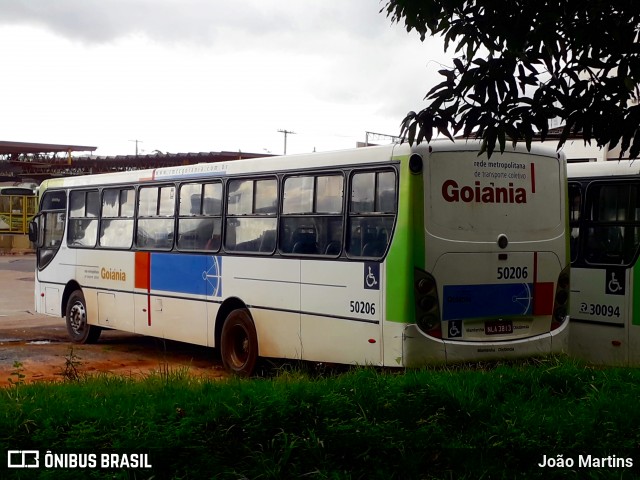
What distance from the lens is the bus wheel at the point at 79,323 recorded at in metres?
15.2

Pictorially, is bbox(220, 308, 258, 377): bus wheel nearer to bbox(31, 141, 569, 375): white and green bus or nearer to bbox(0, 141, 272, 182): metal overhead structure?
bbox(31, 141, 569, 375): white and green bus

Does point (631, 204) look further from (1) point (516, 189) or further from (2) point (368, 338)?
(2) point (368, 338)

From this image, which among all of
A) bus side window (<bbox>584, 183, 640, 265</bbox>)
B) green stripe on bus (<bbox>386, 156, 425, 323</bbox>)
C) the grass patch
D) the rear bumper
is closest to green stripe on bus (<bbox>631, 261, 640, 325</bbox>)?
bus side window (<bbox>584, 183, 640, 265</bbox>)

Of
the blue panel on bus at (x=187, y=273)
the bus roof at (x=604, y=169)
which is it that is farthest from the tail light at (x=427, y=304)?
the blue panel on bus at (x=187, y=273)

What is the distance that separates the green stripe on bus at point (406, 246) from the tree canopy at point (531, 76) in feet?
8.74

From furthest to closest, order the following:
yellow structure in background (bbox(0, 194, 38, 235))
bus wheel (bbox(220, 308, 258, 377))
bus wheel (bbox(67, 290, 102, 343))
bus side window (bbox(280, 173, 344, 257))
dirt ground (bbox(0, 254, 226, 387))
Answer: yellow structure in background (bbox(0, 194, 38, 235))
bus wheel (bbox(67, 290, 102, 343))
dirt ground (bbox(0, 254, 226, 387))
bus wheel (bbox(220, 308, 258, 377))
bus side window (bbox(280, 173, 344, 257))

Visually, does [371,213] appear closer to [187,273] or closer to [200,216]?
[200,216]

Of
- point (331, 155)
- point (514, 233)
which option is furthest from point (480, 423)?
point (331, 155)

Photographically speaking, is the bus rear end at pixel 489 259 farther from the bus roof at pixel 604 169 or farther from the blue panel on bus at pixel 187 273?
the blue panel on bus at pixel 187 273

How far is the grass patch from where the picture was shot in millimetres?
5480

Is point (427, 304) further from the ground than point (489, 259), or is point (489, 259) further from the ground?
point (489, 259)

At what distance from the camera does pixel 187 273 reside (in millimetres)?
12625

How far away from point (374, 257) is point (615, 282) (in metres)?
3.35

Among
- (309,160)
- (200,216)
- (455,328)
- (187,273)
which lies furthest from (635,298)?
(187,273)
